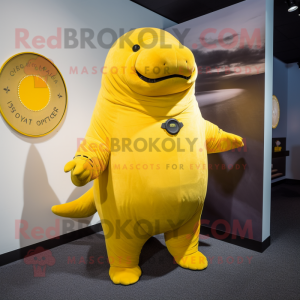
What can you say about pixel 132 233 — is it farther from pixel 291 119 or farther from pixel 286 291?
pixel 291 119

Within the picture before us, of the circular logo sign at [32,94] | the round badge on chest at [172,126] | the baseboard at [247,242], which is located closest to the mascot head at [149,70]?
the round badge on chest at [172,126]

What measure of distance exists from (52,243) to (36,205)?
Result: 0.38 metres

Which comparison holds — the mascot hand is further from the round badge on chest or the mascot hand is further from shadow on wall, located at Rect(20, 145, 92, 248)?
shadow on wall, located at Rect(20, 145, 92, 248)

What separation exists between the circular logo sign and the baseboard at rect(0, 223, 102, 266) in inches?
36.1

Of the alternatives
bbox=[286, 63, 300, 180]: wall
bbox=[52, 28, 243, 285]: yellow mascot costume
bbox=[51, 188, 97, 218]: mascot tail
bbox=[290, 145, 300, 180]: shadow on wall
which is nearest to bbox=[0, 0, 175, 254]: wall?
bbox=[51, 188, 97, 218]: mascot tail

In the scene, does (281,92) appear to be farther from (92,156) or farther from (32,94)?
(92,156)

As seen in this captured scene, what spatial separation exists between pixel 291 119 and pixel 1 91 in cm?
507

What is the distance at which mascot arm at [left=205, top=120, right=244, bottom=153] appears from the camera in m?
1.86

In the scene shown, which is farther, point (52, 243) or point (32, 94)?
point (52, 243)

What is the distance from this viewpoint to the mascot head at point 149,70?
135 centimetres

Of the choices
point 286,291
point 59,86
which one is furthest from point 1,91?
point 286,291

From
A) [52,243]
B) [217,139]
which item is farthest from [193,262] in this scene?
[52,243]

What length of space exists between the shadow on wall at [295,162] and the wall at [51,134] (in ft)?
13.5

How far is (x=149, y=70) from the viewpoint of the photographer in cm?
136
